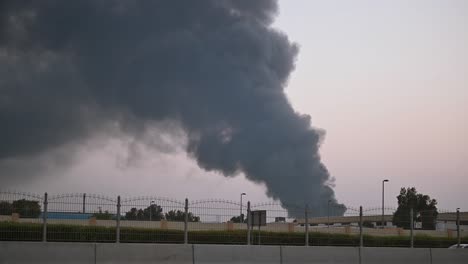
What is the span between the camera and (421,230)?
30672 millimetres

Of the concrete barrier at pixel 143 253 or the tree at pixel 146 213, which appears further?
the tree at pixel 146 213

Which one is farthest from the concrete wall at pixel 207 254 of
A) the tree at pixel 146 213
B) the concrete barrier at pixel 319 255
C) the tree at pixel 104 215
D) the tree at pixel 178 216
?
the tree at pixel 104 215

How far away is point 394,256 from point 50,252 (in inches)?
525

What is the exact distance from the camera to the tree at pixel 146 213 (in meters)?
21.8

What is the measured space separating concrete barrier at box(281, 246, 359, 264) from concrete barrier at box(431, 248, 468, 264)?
13.8ft

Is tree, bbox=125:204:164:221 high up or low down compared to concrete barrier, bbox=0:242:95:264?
up

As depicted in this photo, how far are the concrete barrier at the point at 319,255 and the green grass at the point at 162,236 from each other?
9.13ft

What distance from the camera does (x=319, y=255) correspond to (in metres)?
23.3

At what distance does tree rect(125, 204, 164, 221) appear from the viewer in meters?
21.8

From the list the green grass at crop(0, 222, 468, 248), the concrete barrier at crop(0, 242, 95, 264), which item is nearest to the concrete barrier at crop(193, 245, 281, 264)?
the green grass at crop(0, 222, 468, 248)

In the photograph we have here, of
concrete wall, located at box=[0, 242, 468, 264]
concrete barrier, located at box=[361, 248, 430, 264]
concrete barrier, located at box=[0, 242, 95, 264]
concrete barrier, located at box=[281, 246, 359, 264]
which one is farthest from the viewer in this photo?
concrete barrier, located at box=[361, 248, 430, 264]

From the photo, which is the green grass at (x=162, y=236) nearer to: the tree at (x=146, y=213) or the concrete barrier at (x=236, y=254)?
the tree at (x=146, y=213)

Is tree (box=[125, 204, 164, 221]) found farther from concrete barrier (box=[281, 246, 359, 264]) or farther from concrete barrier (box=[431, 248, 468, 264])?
concrete barrier (box=[431, 248, 468, 264])

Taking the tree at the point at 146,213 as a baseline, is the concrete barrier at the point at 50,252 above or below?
below
